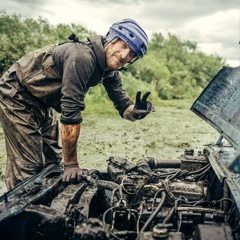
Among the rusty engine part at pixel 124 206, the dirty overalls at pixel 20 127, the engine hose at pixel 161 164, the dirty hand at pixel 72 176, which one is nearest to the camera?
the rusty engine part at pixel 124 206

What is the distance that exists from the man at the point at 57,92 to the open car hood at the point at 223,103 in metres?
0.62

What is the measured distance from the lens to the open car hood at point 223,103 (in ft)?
10.8

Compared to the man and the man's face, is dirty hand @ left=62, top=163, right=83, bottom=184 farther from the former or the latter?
the man's face

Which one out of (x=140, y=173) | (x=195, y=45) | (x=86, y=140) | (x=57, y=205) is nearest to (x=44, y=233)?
(x=57, y=205)

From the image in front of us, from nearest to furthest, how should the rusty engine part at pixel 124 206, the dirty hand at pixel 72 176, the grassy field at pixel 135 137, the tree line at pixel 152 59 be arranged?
the rusty engine part at pixel 124 206 < the dirty hand at pixel 72 176 < the grassy field at pixel 135 137 < the tree line at pixel 152 59

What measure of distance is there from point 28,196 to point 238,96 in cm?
211

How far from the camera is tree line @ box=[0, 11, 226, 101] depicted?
14.9 m

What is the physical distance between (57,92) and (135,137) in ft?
19.4

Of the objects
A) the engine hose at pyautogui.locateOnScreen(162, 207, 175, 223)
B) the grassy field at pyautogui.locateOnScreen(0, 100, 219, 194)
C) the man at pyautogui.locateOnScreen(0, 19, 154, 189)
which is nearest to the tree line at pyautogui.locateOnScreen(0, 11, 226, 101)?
the grassy field at pyautogui.locateOnScreen(0, 100, 219, 194)

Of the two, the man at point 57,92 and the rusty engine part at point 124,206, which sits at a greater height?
the man at point 57,92

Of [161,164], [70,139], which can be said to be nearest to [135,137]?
[161,164]

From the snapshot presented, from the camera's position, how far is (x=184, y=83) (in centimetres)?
2303

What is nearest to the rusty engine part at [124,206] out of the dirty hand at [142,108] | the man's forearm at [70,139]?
the man's forearm at [70,139]

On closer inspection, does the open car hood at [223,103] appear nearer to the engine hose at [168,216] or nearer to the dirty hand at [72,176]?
the engine hose at [168,216]
